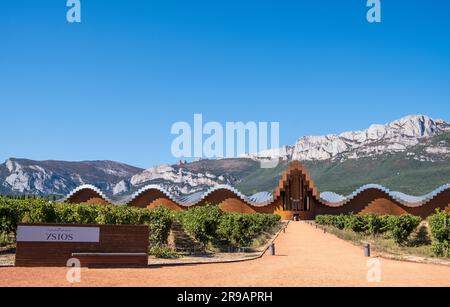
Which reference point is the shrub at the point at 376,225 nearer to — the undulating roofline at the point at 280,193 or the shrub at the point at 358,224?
the shrub at the point at 358,224

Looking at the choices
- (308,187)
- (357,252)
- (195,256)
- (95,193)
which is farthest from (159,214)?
(308,187)

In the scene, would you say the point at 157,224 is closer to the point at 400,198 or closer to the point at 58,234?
the point at 58,234

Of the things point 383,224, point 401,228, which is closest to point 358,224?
point 383,224

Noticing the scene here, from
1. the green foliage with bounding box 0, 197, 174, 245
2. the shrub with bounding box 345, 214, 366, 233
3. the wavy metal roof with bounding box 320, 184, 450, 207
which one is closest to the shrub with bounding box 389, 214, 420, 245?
the shrub with bounding box 345, 214, 366, 233

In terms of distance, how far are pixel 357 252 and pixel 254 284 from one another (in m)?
12.2

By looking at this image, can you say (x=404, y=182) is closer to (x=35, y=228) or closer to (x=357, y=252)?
(x=357, y=252)

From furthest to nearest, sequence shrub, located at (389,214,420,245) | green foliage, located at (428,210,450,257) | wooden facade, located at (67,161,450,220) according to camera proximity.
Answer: wooden facade, located at (67,161,450,220) < shrub, located at (389,214,420,245) < green foliage, located at (428,210,450,257)

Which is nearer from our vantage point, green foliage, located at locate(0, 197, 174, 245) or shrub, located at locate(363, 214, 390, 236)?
green foliage, located at locate(0, 197, 174, 245)

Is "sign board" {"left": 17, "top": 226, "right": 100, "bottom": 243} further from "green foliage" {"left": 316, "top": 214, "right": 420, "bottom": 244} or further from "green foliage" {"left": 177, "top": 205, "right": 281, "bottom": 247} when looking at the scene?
"green foliage" {"left": 316, "top": 214, "right": 420, "bottom": 244}

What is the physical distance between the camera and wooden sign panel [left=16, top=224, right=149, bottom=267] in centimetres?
1582

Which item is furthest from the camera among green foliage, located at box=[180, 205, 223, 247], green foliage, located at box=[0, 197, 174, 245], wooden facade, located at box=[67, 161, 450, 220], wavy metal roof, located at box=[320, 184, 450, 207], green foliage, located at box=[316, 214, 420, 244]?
wooden facade, located at box=[67, 161, 450, 220]

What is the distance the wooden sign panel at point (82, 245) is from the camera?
51.9 ft

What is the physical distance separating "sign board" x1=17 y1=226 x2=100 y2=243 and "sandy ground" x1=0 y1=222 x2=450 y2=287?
1.24m
